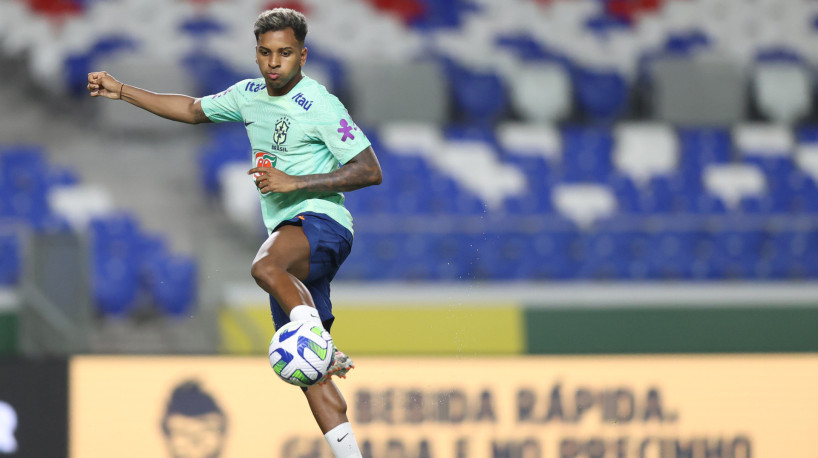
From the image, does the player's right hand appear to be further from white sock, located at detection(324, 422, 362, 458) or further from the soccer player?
white sock, located at detection(324, 422, 362, 458)

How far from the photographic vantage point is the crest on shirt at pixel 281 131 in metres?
3.82

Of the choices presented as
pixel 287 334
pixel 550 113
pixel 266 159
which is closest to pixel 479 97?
pixel 550 113

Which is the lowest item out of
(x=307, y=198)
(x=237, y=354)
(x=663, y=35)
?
(x=237, y=354)

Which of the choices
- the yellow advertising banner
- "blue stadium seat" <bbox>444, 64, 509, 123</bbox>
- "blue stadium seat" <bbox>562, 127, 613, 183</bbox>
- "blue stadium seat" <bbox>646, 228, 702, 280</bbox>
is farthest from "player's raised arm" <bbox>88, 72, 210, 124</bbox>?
"blue stadium seat" <bbox>444, 64, 509, 123</bbox>

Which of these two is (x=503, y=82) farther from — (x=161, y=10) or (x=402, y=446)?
(x=402, y=446)

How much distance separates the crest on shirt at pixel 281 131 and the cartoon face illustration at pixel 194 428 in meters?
1.93

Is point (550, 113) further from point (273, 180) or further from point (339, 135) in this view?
point (273, 180)

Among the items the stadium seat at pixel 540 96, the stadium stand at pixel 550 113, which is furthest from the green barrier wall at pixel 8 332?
the stadium seat at pixel 540 96

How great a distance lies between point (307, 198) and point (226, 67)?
7420 millimetres

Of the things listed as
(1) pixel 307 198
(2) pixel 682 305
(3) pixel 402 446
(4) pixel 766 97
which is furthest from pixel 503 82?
(1) pixel 307 198

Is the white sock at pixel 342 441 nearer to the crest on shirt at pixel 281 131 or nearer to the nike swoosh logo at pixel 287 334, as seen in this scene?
the nike swoosh logo at pixel 287 334

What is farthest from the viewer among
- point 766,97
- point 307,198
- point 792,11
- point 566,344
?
point 792,11

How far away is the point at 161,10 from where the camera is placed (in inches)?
471

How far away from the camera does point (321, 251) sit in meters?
3.78
